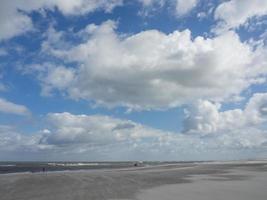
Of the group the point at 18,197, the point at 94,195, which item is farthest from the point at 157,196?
the point at 18,197

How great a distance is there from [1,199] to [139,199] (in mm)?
10199

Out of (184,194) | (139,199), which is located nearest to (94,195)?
(139,199)

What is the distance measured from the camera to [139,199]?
25.3 metres

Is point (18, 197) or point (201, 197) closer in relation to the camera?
point (201, 197)

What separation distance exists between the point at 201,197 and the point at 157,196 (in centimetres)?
331

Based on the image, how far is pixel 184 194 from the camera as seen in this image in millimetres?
26969

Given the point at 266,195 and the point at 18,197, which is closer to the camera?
the point at 266,195

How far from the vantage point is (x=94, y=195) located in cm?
2803

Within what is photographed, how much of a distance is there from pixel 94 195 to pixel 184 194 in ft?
21.7

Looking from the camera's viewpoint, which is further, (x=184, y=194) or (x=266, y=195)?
(x=184, y=194)

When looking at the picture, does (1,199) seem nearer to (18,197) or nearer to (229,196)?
(18,197)

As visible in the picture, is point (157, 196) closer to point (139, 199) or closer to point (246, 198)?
point (139, 199)

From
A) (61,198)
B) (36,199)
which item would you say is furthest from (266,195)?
(36,199)

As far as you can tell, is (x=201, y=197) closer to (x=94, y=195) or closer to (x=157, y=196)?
(x=157, y=196)
